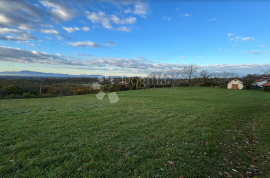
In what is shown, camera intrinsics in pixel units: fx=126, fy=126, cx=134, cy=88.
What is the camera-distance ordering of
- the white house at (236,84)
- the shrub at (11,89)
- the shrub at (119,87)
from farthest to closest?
the white house at (236,84), the shrub at (119,87), the shrub at (11,89)

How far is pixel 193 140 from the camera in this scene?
433cm

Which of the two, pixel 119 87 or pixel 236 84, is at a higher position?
pixel 236 84

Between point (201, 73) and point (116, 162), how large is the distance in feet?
214

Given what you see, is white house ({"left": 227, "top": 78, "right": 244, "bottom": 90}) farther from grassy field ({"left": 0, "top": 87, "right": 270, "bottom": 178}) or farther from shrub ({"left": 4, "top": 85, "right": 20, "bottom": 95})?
shrub ({"left": 4, "top": 85, "right": 20, "bottom": 95})

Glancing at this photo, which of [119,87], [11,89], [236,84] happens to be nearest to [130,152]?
[11,89]

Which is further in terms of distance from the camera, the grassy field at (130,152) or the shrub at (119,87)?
the shrub at (119,87)

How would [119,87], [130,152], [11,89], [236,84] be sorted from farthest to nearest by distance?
[236,84], [119,87], [11,89], [130,152]

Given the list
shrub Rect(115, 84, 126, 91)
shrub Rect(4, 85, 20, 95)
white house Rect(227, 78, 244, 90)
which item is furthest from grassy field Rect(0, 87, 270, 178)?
white house Rect(227, 78, 244, 90)

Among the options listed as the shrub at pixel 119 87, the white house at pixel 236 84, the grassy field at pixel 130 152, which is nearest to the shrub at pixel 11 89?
the shrub at pixel 119 87

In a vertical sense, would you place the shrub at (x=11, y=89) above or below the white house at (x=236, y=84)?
below

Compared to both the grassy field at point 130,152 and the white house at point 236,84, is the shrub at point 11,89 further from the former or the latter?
the white house at point 236,84

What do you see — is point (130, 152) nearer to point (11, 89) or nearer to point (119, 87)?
point (11, 89)

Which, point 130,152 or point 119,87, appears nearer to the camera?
point 130,152

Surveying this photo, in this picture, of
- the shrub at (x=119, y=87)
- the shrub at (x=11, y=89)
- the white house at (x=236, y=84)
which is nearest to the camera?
the shrub at (x=11, y=89)
